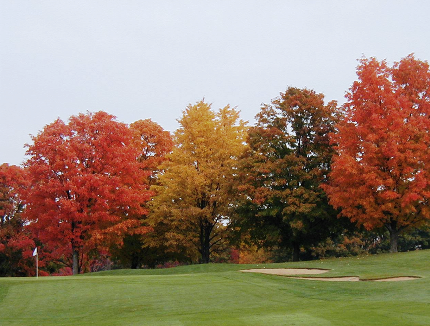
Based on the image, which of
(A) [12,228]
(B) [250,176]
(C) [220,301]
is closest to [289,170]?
(B) [250,176]

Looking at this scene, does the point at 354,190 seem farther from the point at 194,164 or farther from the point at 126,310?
the point at 126,310

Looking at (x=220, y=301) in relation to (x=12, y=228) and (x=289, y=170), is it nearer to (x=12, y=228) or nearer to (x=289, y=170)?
(x=289, y=170)

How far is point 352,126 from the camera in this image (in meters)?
28.3

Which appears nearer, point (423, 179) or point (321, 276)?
point (321, 276)

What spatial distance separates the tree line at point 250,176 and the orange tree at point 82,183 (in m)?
0.08

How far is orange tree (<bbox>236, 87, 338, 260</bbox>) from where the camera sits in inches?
1228

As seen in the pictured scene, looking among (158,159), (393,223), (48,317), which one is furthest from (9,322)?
(158,159)

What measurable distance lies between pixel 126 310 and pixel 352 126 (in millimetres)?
19431

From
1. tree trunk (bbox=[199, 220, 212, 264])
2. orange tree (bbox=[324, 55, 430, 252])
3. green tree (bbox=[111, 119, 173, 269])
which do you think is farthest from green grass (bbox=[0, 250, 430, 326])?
green tree (bbox=[111, 119, 173, 269])

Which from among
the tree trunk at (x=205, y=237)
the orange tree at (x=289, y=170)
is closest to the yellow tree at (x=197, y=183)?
the tree trunk at (x=205, y=237)

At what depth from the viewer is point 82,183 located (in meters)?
30.2

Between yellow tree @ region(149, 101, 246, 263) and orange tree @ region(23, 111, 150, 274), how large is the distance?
6.77 ft

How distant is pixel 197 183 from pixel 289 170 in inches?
255

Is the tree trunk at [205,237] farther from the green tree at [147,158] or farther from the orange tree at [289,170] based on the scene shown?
the green tree at [147,158]
